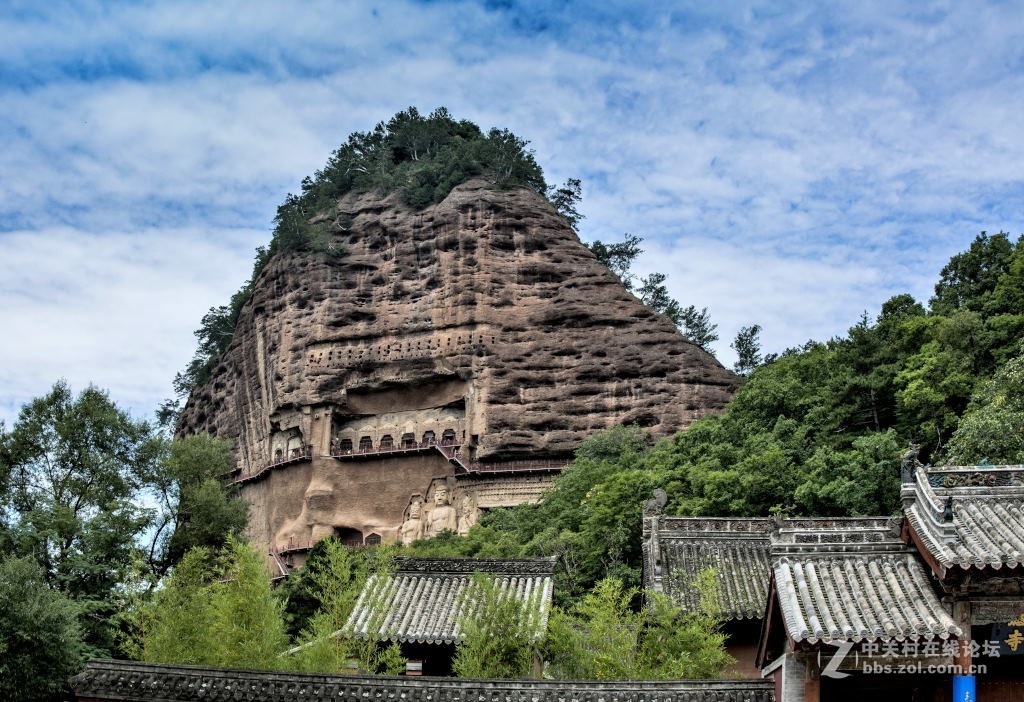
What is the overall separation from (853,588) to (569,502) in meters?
21.9

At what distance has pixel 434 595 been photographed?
15945 millimetres

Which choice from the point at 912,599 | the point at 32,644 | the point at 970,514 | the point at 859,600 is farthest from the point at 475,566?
the point at 32,644

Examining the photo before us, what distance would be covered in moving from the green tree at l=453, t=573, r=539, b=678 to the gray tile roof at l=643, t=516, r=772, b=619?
11.8ft

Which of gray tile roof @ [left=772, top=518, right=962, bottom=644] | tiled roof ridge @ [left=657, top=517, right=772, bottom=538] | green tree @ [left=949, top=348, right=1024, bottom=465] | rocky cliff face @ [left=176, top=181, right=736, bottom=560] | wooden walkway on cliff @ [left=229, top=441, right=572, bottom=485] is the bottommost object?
gray tile roof @ [left=772, top=518, right=962, bottom=644]

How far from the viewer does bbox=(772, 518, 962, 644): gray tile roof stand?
32.6 ft

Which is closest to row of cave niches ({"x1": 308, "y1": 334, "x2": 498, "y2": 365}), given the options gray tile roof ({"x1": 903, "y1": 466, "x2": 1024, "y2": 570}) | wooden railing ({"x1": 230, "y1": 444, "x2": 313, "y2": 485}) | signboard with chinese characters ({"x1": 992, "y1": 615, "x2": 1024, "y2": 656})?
wooden railing ({"x1": 230, "y1": 444, "x2": 313, "y2": 485})

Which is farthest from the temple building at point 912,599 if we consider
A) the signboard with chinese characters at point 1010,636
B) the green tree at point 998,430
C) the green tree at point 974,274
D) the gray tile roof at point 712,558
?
the green tree at point 974,274

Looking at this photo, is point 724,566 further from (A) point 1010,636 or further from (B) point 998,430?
(A) point 1010,636

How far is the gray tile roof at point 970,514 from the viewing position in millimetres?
10008

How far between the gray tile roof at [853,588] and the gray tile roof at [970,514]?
1.48 feet

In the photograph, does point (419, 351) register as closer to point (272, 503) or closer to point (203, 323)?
point (272, 503)

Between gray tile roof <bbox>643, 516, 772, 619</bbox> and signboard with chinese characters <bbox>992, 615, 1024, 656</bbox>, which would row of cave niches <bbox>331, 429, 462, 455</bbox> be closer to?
gray tile roof <bbox>643, 516, 772, 619</bbox>

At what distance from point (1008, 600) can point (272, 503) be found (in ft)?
129

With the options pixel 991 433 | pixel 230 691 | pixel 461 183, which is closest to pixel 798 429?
pixel 991 433
